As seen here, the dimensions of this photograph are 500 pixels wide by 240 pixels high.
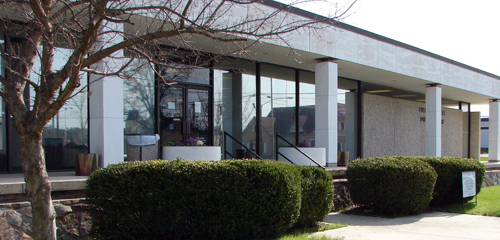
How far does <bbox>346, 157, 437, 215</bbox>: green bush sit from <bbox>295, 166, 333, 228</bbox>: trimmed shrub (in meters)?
2.10

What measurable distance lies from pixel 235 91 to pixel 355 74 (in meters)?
5.47

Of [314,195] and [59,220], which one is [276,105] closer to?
[314,195]

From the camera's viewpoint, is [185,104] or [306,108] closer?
[185,104]

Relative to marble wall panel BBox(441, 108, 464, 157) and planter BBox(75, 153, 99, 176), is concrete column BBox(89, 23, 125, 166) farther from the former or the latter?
marble wall panel BBox(441, 108, 464, 157)

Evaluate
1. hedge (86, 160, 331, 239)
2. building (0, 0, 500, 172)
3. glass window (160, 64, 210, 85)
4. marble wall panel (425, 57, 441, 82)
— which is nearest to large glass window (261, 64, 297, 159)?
building (0, 0, 500, 172)

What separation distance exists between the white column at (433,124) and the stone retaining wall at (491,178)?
2.65m

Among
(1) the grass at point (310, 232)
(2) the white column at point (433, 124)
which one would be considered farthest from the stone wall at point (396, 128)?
(1) the grass at point (310, 232)

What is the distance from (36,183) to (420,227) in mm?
7200

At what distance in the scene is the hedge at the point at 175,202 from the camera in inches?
Answer: 274

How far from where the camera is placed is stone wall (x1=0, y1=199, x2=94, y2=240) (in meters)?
6.65

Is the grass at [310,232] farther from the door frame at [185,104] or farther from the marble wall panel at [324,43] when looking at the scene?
the marble wall panel at [324,43]

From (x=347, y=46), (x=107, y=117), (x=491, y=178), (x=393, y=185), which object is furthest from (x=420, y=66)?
(x=107, y=117)

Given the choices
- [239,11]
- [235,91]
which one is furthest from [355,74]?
[239,11]

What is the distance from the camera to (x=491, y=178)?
56.1 feet
